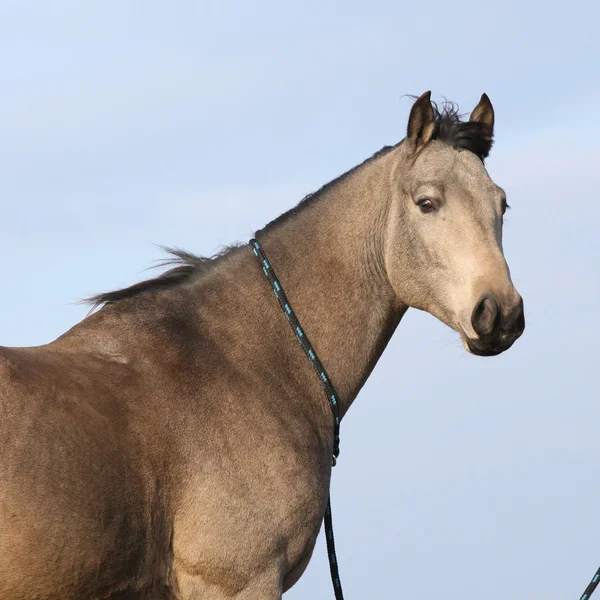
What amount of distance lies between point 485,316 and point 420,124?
1.23 meters

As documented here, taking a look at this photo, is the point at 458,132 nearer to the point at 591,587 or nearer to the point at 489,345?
the point at 489,345

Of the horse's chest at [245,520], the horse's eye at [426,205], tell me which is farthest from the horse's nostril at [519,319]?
the horse's chest at [245,520]

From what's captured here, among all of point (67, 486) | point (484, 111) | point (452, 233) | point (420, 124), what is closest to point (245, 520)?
point (67, 486)

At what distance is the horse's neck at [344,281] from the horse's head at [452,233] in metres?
0.15

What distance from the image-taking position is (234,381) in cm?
481

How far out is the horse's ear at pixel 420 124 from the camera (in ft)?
16.7

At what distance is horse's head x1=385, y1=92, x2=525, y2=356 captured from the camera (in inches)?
183

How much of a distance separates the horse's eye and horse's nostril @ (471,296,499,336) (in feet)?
2.10

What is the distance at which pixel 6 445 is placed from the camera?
394 cm

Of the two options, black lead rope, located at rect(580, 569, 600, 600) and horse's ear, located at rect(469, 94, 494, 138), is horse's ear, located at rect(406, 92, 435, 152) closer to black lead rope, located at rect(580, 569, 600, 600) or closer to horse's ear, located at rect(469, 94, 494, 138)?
horse's ear, located at rect(469, 94, 494, 138)

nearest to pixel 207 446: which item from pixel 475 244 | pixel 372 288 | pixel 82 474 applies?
pixel 82 474

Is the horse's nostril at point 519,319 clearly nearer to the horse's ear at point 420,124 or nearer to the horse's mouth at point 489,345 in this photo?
the horse's mouth at point 489,345

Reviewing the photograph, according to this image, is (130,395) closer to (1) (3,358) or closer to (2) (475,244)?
(1) (3,358)

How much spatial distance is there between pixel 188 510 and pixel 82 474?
1.96 ft
